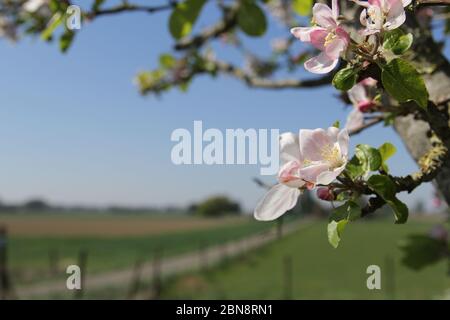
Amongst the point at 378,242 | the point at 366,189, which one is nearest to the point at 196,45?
the point at 366,189

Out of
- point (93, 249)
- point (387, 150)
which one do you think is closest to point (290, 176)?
point (387, 150)

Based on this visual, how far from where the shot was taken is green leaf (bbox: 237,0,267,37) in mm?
2258

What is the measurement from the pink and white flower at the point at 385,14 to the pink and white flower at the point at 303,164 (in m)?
0.20

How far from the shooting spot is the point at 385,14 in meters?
0.98

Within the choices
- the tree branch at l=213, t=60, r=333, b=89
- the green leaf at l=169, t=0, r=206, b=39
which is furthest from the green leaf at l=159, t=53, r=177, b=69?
the green leaf at l=169, t=0, r=206, b=39

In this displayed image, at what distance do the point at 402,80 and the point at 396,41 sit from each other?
7cm

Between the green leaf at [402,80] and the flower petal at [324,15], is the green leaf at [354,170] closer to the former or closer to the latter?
the green leaf at [402,80]

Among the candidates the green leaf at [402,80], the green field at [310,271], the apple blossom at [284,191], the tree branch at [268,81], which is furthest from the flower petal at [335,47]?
the green field at [310,271]

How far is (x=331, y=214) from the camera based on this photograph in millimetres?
1155

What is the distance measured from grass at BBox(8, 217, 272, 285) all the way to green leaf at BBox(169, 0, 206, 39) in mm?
21224

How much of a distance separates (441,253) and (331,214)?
206 centimetres

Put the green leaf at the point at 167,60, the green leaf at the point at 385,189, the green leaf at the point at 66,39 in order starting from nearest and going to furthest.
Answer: the green leaf at the point at 385,189 < the green leaf at the point at 66,39 < the green leaf at the point at 167,60

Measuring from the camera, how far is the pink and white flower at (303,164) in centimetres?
→ 105
